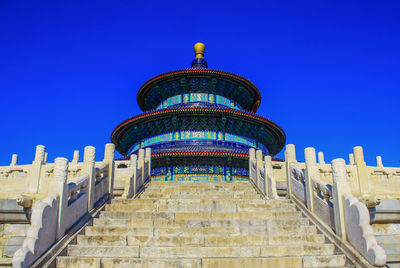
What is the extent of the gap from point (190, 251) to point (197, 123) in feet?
51.3

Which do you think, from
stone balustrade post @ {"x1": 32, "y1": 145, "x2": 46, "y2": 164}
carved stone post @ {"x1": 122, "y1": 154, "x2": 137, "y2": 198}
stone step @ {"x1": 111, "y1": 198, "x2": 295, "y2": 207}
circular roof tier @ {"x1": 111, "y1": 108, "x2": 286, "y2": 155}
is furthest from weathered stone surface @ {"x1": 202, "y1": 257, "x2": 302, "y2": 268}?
circular roof tier @ {"x1": 111, "y1": 108, "x2": 286, "y2": 155}

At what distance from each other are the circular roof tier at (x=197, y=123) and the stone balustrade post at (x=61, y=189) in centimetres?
1376

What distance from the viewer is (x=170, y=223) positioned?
7926 millimetres

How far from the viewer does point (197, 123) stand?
2202 centimetres

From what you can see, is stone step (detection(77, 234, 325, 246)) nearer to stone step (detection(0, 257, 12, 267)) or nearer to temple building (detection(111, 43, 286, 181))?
stone step (detection(0, 257, 12, 267))

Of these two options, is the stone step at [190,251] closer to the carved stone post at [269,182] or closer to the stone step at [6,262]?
the stone step at [6,262]

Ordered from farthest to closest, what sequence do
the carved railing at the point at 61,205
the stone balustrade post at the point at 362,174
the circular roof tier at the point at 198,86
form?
the circular roof tier at the point at 198,86
the stone balustrade post at the point at 362,174
the carved railing at the point at 61,205

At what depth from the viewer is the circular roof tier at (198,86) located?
24297mm

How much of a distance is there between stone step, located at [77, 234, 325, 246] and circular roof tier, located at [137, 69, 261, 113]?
1792 cm

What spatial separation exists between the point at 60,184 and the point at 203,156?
12.2 metres

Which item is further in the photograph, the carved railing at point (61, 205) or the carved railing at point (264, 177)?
the carved railing at point (264, 177)

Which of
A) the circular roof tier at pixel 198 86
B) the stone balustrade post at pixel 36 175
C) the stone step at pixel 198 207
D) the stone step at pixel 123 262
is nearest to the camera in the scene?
the stone step at pixel 123 262

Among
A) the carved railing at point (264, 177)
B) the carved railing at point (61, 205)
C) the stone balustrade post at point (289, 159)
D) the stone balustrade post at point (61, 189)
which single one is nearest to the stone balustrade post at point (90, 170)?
the carved railing at point (61, 205)

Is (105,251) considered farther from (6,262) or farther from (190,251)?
(6,262)
